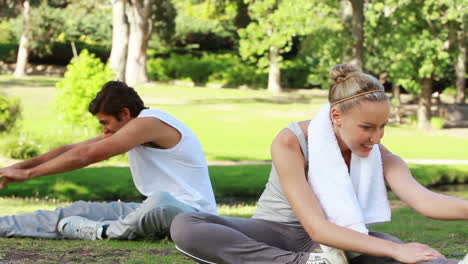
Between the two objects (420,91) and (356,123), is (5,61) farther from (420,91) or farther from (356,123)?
(356,123)

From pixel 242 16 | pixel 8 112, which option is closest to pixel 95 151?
pixel 8 112

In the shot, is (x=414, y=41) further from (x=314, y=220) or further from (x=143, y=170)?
(x=314, y=220)

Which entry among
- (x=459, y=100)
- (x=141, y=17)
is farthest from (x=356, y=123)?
(x=141, y=17)

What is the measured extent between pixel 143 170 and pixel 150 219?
35 cm

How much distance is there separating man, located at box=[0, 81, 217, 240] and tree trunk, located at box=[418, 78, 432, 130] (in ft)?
60.6

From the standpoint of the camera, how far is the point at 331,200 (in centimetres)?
354

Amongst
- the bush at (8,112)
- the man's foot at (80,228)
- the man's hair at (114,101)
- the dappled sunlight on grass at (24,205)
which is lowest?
the dappled sunlight on grass at (24,205)

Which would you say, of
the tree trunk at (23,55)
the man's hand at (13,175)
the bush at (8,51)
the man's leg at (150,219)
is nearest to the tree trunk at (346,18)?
the man's leg at (150,219)

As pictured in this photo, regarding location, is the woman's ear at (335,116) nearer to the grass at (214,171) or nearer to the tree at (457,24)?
the grass at (214,171)

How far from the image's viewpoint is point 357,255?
3.56 meters

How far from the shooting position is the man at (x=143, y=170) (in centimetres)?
537

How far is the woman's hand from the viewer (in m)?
3.25

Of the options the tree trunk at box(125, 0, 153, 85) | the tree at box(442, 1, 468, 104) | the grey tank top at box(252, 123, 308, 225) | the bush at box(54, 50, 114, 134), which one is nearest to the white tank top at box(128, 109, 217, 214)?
the grey tank top at box(252, 123, 308, 225)

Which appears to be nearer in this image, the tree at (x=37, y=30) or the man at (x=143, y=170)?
the man at (x=143, y=170)
